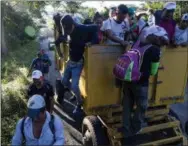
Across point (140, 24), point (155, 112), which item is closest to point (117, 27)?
point (140, 24)

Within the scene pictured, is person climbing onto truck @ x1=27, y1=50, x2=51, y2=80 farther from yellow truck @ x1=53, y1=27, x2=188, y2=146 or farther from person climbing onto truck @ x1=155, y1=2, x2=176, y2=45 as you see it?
person climbing onto truck @ x1=155, y1=2, x2=176, y2=45

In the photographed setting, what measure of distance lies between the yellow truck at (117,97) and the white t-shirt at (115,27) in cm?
53

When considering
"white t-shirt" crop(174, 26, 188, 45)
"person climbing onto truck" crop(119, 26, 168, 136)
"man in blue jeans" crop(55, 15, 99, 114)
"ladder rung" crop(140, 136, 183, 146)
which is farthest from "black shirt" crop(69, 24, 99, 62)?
"ladder rung" crop(140, 136, 183, 146)

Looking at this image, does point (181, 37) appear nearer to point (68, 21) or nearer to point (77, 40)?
point (77, 40)

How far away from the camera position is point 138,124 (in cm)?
530

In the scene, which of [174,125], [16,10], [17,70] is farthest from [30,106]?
[16,10]

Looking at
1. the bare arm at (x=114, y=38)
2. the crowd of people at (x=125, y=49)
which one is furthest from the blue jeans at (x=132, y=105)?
the bare arm at (x=114, y=38)

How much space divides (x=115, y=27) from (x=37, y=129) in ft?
8.79

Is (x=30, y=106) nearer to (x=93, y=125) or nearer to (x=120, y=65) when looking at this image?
(x=120, y=65)

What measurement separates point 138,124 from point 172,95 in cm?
103

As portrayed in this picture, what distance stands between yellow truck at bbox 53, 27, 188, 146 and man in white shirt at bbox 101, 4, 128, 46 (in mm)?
296

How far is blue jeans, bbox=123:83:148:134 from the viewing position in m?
5.12

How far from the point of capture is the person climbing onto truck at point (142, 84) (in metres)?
4.95

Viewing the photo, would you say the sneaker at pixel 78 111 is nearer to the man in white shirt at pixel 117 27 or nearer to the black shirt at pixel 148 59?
the man in white shirt at pixel 117 27
